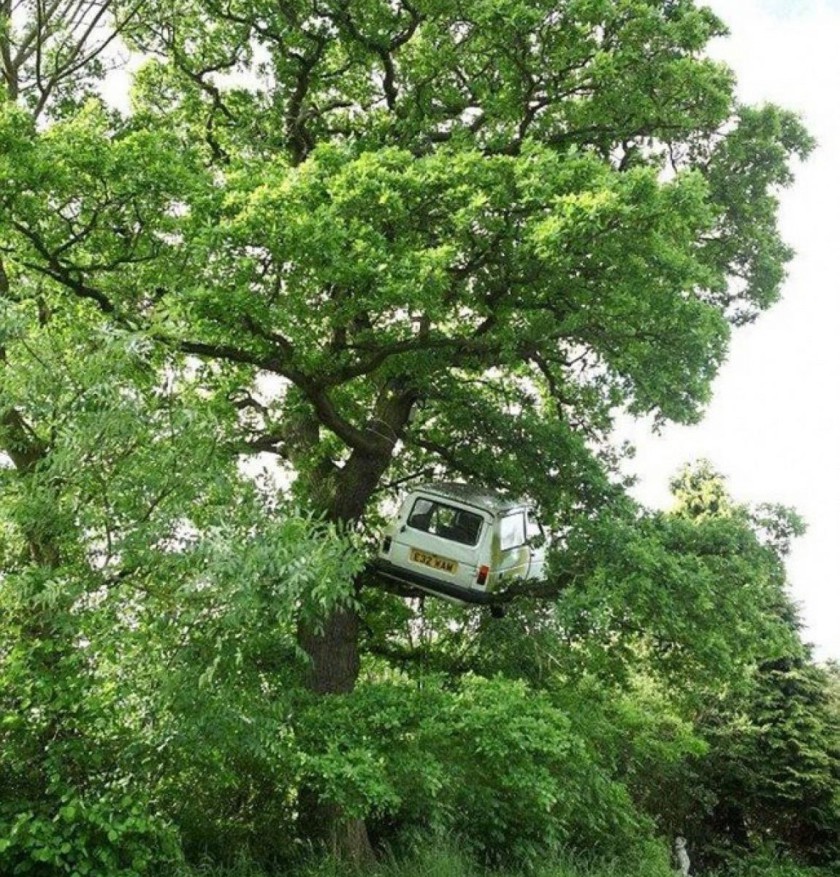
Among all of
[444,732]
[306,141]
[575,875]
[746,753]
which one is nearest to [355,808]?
[444,732]

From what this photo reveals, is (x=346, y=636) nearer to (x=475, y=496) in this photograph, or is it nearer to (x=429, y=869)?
(x=475, y=496)

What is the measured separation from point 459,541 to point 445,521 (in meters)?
0.39

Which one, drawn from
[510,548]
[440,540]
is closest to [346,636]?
[440,540]

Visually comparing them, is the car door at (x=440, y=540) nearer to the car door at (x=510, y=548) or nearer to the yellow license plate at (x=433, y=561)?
the yellow license plate at (x=433, y=561)

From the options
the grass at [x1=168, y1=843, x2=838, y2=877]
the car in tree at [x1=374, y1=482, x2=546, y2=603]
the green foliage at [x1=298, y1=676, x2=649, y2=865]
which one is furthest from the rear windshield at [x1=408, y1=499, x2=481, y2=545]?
the grass at [x1=168, y1=843, x2=838, y2=877]

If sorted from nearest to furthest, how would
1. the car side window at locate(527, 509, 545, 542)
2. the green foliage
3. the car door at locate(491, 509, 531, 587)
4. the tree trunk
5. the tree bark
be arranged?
the green foliage < the tree trunk < the tree bark < the car door at locate(491, 509, 531, 587) < the car side window at locate(527, 509, 545, 542)

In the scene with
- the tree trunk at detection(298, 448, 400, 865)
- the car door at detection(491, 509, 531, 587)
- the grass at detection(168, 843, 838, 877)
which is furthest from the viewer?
the car door at detection(491, 509, 531, 587)

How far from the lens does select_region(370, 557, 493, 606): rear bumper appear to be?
1391 centimetres

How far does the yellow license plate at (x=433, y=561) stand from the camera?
14094 millimetres

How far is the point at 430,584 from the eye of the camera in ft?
46.5

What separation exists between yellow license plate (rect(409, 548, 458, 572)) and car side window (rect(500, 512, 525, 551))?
823 millimetres

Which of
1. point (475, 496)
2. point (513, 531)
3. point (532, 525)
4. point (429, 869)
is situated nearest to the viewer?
point (429, 869)

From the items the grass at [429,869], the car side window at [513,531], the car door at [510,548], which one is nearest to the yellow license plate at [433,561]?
the car door at [510,548]

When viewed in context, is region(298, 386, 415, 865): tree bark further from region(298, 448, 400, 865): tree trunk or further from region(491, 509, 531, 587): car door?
region(491, 509, 531, 587): car door
